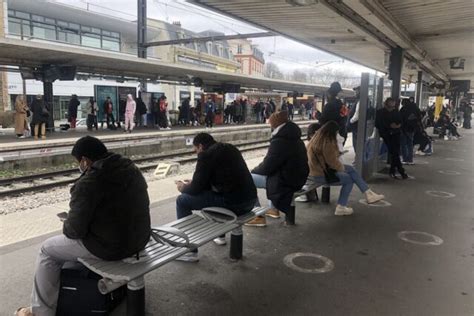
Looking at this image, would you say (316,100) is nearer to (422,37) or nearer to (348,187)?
(422,37)

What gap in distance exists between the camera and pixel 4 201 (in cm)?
787

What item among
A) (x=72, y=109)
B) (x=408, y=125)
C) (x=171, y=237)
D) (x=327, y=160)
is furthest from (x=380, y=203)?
(x=72, y=109)

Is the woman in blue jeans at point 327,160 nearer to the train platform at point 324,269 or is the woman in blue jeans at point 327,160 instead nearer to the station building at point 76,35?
the train platform at point 324,269

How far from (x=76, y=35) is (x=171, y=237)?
37.0 meters

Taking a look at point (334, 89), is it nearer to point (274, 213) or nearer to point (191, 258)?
point (274, 213)

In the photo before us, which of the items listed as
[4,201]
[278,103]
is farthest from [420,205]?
[278,103]

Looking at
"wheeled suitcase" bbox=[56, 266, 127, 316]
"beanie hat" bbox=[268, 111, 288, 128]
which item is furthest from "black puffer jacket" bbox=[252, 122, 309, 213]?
"wheeled suitcase" bbox=[56, 266, 127, 316]

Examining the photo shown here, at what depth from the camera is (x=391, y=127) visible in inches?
328

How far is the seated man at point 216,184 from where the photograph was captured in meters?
3.98

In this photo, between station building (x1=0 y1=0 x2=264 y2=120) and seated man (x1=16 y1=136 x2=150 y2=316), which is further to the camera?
station building (x1=0 y1=0 x2=264 y2=120)

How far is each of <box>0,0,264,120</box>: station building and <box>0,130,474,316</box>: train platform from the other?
64.6ft

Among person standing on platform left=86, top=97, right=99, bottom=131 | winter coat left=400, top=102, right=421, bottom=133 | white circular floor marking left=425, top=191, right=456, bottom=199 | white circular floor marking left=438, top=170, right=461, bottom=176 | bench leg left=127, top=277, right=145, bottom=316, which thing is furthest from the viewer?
person standing on platform left=86, top=97, right=99, bottom=131

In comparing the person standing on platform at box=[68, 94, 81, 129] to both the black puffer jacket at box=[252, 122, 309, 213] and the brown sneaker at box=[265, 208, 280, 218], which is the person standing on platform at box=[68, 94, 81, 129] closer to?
the brown sneaker at box=[265, 208, 280, 218]

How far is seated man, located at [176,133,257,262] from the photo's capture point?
3980 mm
